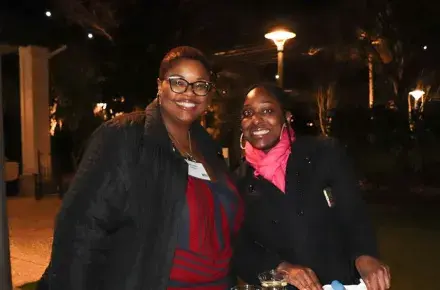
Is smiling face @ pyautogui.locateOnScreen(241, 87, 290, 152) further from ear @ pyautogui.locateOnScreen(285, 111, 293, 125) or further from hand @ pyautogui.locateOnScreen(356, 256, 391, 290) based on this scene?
hand @ pyautogui.locateOnScreen(356, 256, 391, 290)

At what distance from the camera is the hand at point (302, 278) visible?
221cm

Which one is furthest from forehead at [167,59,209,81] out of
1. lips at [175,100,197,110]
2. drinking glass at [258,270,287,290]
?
drinking glass at [258,270,287,290]

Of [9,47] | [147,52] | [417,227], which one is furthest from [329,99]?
[9,47]

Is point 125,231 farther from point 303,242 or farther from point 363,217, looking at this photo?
point 363,217

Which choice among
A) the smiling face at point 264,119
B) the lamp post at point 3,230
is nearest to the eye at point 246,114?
the smiling face at point 264,119

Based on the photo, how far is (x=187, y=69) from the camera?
2.37 metres

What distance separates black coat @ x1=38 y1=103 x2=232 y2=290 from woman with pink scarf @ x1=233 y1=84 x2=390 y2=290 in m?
0.55

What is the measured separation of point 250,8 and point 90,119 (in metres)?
10.9

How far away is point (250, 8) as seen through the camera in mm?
16203

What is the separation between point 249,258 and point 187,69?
0.90m

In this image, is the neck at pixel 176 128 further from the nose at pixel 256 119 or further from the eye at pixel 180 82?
the nose at pixel 256 119

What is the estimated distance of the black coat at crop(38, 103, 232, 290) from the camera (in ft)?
6.61

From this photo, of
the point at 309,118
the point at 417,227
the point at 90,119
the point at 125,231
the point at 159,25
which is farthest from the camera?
the point at 309,118

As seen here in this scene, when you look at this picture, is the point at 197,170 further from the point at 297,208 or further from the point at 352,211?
the point at 352,211
